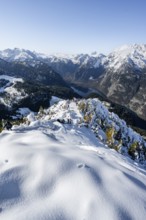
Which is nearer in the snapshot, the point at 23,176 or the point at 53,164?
the point at 23,176

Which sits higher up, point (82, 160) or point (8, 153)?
point (82, 160)

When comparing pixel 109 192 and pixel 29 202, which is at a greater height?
pixel 109 192

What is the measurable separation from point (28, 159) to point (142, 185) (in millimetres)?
7951

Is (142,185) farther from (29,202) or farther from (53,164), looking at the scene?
(29,202)

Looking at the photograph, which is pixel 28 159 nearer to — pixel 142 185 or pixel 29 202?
pixel 29 202

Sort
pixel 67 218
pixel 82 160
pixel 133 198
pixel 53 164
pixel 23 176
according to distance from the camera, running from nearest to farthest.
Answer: pixel 67 218
pixel 133 198
pixel 23 176
pixel 53 164
pixel 82 160

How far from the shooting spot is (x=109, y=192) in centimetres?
1669

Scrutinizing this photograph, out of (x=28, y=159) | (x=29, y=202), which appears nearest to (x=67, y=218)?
(x=29, y=202)

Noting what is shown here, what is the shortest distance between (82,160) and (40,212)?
6.93 m

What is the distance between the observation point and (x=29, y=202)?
50.9 feet

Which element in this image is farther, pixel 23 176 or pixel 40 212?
pixel 23 176

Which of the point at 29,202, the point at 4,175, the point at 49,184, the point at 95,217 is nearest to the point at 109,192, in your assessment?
the point at 95,217

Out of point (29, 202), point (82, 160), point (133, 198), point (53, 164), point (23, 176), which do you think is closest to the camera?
point (29, 202)

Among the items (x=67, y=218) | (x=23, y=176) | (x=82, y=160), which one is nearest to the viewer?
(x=67, y=218)
